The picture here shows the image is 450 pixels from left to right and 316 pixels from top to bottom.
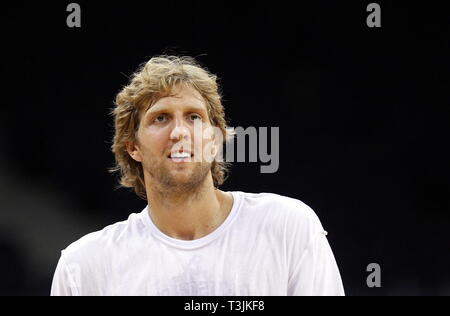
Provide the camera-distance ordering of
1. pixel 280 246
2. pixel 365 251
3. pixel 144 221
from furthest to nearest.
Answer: pixel 365 251 < pixel 144 221 < pixel 280 246

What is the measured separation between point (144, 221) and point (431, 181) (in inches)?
137

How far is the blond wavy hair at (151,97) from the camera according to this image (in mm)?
2895

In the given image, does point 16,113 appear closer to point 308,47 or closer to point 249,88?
point 249,88

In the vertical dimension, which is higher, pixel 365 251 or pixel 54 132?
pixel 54 132

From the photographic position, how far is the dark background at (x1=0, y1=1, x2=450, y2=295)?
5.66 metres

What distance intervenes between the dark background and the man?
2.78 meters

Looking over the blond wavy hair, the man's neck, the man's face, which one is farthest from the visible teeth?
the blond wavy hair

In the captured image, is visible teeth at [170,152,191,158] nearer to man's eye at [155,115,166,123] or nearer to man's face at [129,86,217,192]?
man's face at [129,86,217,192]

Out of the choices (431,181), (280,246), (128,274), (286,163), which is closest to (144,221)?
(128,274)

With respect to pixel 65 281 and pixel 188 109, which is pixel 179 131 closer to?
pixel 188 109

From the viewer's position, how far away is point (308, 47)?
18.8ft

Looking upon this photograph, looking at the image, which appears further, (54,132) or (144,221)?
(54,132)

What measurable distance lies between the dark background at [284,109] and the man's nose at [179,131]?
2.90m

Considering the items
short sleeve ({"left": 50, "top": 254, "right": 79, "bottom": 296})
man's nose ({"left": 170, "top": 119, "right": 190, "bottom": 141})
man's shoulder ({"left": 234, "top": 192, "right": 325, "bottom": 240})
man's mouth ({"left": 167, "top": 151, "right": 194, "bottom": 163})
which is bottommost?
short sleeve ({"left": 50, "top": 254, "right": 79, "bottom": 296})
